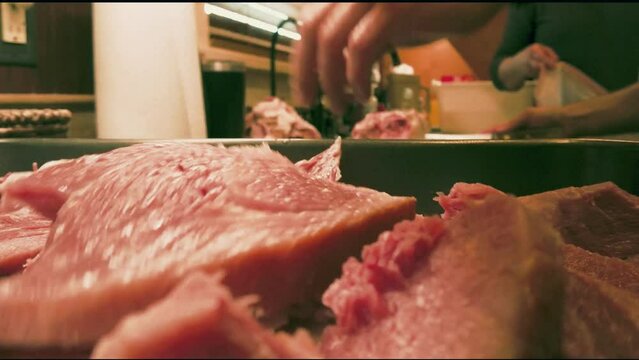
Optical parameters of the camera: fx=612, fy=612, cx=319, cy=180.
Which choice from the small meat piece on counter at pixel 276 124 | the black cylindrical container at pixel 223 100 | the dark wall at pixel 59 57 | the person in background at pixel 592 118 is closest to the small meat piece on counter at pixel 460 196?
the person in background at pixel 592 118

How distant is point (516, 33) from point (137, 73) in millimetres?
2191

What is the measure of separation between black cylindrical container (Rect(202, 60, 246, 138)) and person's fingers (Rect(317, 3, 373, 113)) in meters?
0.93

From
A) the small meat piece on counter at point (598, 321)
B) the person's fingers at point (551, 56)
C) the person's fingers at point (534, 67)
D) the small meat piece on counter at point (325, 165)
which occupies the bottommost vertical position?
the small meat piece on counter at point (598, 321)

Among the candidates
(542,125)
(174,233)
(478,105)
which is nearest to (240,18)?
(478,105)

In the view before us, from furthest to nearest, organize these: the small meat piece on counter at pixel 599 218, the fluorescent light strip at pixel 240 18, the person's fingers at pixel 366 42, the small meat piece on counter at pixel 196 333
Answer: the fluorescent light strip at pixel 240 18 → the person's fingers at pixel 366 42 → the small meat piece on counter at pixel 599 218 → the small meat piece on counter at pixel 196 333

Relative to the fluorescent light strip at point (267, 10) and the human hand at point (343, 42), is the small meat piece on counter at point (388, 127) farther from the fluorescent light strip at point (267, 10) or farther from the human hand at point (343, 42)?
the fluorescent light strip at point (267, 10)

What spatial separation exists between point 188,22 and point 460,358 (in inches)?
67.4

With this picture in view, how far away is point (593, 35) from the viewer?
8.64 ft

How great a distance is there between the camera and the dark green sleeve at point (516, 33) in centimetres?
307

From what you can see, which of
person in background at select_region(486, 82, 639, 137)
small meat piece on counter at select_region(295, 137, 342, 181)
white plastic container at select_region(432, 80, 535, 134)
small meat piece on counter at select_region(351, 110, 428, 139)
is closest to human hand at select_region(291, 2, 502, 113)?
small meat piece on counter at select_region(295, 137, 342, 181)

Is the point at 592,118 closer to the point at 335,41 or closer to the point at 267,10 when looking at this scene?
the point at 335,41

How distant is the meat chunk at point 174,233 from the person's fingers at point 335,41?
0.46 meters

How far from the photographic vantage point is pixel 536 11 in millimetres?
3004

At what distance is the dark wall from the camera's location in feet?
6.77
